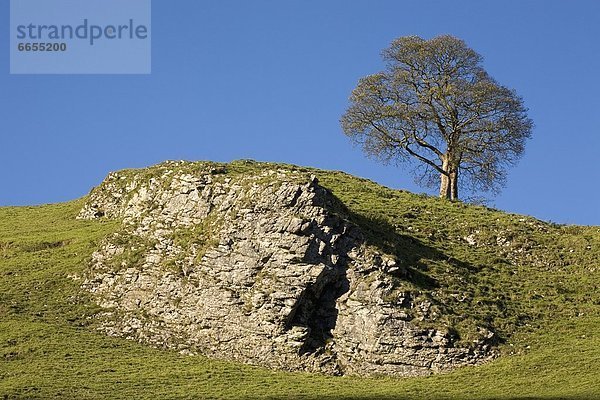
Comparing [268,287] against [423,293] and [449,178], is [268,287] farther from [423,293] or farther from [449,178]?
[449,178]

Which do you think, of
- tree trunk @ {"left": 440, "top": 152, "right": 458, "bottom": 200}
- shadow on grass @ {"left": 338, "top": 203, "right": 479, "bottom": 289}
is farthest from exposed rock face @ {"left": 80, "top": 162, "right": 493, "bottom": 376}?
tree trunk @ {"left": 440, "top": 152, "right": 458, "bottom": 200}

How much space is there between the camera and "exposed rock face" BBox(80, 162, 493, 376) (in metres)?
55.3

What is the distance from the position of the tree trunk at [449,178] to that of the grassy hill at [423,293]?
348 cm

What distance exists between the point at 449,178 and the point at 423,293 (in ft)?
80.6

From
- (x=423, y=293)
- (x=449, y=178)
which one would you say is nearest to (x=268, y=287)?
(x=423, y=293)

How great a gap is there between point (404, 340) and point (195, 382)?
12273mm

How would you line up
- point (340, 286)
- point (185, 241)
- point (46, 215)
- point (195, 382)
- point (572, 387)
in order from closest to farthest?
1. point (572, 387)
2. point (195, 382)
3. point (340, 286)
4. point (185, 241)
5. point (46, 215)

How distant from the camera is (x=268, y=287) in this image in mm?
58062

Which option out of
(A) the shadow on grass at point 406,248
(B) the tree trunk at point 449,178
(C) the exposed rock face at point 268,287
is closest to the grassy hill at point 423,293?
(A) the shadow on grass at point 406,248

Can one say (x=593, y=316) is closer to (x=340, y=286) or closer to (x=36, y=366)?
(x=340, y=286)

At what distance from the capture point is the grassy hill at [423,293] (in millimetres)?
50438

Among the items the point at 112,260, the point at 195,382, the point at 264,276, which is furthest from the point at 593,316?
the point at 112,260

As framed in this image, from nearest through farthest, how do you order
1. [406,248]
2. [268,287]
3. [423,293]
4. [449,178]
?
1. [423,293]
2. [268,287]
3. [406,248]
4. [449,178]

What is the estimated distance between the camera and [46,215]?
85812 millimetres
